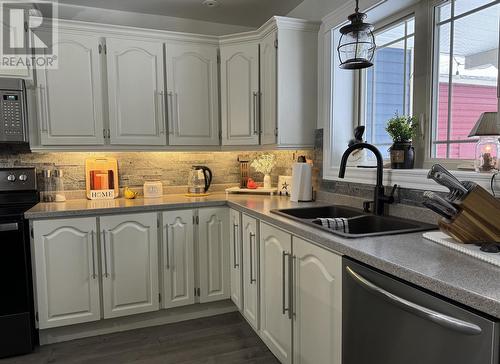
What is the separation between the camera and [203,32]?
3.29m

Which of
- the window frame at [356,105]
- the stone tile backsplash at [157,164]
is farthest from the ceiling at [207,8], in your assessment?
the stone tile backsplash at [157,164]

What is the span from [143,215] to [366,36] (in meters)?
1.82

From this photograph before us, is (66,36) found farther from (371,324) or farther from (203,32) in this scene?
(371,324)

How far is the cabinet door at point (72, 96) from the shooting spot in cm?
258

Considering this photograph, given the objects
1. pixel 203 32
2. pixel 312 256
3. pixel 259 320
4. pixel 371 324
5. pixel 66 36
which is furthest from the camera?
pixel 203 32

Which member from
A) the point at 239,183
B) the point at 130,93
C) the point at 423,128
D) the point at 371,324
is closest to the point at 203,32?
the point at 130,93

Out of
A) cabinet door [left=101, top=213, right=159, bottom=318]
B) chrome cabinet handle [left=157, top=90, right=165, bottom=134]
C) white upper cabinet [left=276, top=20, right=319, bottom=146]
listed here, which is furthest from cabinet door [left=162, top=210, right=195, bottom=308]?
white upper cabinet [left=276, top=20, right=319, bottom=146]

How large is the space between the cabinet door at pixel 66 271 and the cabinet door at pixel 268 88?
1408 mm

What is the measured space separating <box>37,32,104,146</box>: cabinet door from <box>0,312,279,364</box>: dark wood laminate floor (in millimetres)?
1427

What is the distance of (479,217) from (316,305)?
0.76 metres

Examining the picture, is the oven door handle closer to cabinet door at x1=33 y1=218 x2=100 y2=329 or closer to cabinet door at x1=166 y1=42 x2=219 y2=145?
cabinet door at x1=33 y1=218 x2=100 y2=329

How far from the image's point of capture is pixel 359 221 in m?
1.99

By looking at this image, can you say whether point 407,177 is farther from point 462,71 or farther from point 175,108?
point 175,108

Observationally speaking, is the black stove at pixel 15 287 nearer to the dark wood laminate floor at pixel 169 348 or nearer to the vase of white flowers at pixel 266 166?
the dark wood laminate floor at pixel 169 348
